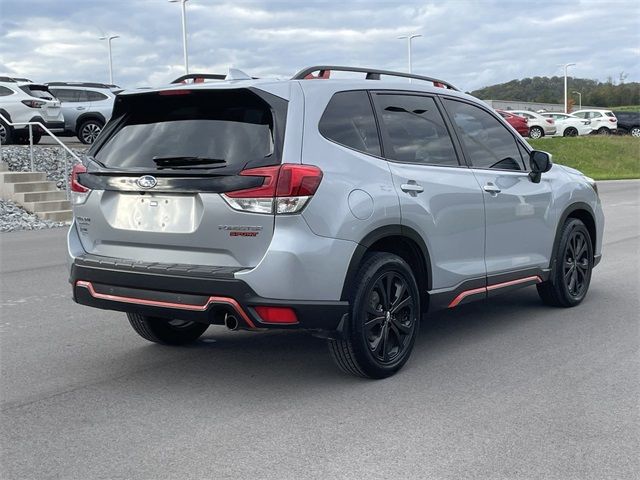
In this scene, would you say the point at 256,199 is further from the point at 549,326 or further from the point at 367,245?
the point at 549,326

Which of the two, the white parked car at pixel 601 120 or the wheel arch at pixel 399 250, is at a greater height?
the white parked car at pixel 601 120

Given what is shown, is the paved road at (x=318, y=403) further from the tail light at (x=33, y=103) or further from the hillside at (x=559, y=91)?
the hillside at (x=559, y=91)

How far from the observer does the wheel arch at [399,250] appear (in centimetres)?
477

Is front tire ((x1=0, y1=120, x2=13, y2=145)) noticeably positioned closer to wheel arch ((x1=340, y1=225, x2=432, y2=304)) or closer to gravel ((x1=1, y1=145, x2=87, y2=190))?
gravel ((x1=1, y1=145, x2=87, y2=190))

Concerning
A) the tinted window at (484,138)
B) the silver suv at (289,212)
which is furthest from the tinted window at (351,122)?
the tinted window at (484,138)

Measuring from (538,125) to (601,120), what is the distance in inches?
243

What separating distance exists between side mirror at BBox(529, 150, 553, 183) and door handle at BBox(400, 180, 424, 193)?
1618mm

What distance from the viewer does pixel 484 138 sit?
20.6 feet

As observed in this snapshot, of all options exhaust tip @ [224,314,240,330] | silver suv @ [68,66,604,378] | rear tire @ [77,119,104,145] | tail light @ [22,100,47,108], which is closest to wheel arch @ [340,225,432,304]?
silver suv @ [68,66,604,378]

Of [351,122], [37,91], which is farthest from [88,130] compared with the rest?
[351,122]

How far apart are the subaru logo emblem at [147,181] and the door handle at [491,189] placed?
8.02 feet

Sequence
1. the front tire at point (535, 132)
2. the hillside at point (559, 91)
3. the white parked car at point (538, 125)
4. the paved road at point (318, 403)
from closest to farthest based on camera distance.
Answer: the paved road at point (318, 403)
the white parked car at point (538, 125)
the front tire at point (535, 132)
the hillside at point (559, 91)

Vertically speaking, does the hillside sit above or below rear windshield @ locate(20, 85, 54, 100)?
above

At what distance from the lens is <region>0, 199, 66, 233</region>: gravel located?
15.4 meters
